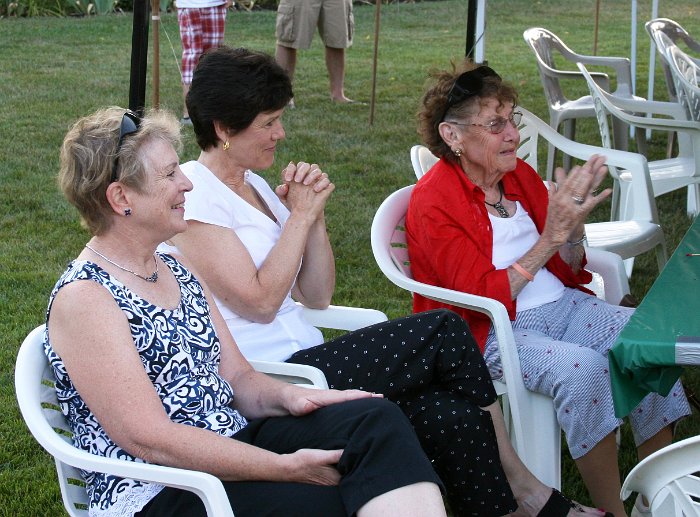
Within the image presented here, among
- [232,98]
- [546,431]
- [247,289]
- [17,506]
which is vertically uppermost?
[232,98]

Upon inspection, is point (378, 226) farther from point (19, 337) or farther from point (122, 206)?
point (19, 337)

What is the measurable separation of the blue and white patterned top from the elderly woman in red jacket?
848 mm

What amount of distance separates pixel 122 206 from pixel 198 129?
0.64 meters

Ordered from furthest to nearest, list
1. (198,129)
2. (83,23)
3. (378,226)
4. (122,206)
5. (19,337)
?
(83,23), (19,337), (378,226), (198,129), (122,206)

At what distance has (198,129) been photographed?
9.11 feet

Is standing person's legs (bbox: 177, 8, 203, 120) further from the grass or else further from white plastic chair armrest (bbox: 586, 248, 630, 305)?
white plastic chair armrest (bbox: 586, 248, 630, 305)

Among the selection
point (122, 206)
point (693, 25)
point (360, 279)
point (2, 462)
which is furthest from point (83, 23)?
point (122, 206)

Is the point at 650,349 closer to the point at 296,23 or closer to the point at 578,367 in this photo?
the point at 578,367

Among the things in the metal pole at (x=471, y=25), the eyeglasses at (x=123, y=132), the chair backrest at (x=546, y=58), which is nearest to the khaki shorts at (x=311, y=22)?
the chair backrest at (x=546, y=58)

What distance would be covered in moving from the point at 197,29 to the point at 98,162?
5.69m

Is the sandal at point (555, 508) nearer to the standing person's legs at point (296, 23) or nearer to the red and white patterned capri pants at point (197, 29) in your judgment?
the red and white patterned capri pants at point (197, 29)

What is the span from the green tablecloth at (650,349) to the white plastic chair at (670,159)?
2.29 m

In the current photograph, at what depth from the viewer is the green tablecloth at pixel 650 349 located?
1948 millimetres

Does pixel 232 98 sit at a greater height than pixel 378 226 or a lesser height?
greater
